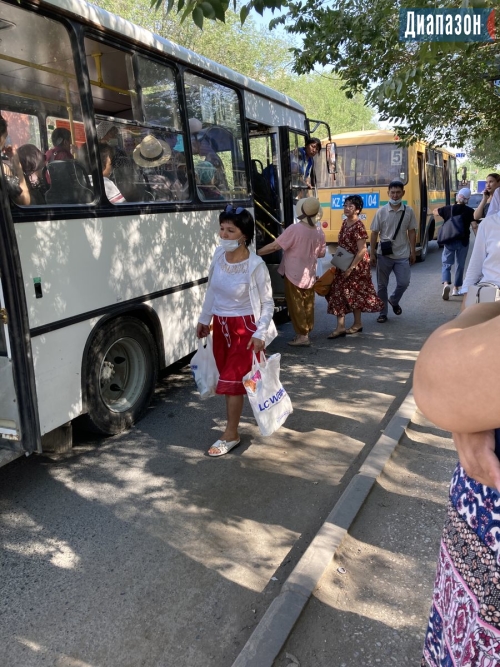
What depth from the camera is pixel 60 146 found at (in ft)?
12.0

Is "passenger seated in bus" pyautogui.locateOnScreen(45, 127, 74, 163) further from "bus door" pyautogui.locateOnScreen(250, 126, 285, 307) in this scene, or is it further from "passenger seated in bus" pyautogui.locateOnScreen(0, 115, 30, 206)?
"bus door" pyautogui.locateOnScreen(250, 126, 285, 307)

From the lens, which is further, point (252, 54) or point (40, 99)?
point (252, 54)

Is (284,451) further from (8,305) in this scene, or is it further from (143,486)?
(8,305)

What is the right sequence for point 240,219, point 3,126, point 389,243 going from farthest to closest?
point 389,243
point 240,219
point 3,126

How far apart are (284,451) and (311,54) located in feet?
16.1

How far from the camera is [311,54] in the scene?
657 centimetres

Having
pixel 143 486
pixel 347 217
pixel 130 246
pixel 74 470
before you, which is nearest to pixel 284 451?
pixel 143 486

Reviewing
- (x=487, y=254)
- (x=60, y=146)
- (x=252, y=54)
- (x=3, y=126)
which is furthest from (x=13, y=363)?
(x=252, y=54)

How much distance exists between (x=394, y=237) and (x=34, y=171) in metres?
5.45

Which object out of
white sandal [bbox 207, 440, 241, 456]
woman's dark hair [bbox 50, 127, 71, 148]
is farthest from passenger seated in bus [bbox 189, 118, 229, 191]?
white sandal [bbox 207, 440, 241, 456]

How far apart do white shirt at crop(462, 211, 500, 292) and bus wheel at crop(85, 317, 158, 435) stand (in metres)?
2.53

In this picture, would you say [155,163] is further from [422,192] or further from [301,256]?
[422,192]

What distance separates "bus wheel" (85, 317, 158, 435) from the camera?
4035 mm

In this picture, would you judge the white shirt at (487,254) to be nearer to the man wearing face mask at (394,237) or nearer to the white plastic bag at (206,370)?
the white plastic bag at (206,370)
